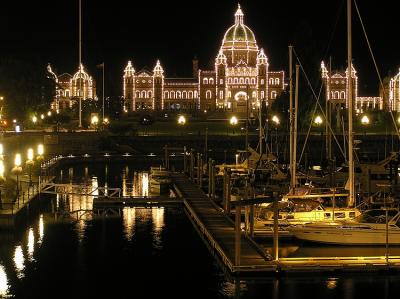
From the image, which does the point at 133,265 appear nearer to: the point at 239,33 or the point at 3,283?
the point at 3,283

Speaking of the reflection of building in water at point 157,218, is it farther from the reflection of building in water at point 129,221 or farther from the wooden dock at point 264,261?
the wooden dock at point 264,261

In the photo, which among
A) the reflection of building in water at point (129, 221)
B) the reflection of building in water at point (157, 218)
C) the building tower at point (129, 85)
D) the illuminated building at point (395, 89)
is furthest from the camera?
the building tower at point (129, 85)

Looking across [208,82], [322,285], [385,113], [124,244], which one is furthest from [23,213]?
[208,82]

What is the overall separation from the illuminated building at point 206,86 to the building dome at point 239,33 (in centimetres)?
485


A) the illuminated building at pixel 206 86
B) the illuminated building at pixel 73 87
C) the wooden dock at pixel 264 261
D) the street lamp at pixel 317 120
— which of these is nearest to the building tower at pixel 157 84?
the illuminated building at pixel 206 86

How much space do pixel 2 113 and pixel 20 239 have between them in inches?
2349

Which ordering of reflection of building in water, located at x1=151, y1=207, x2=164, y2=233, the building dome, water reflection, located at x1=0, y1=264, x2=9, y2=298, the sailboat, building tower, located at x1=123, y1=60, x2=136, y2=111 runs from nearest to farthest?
water reflection, located at x1=0, y1=264, x2=9, y2=298 → the sailboat → reflection of building in water, located at x1=151, y1=207, x2=164, y2=233 → building tower, located at x1=123, y1=60, x2=136, y2=111 → the building dome

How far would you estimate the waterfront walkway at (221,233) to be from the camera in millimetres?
34812

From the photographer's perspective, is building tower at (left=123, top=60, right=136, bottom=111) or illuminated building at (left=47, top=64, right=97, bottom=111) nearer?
illuminated building at (left=47, top=64, right=97, bottom=111)

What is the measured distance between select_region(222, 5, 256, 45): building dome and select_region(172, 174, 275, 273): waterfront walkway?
12945 centimetres

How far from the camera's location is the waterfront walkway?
3481 cm

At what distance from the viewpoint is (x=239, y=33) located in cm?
18762

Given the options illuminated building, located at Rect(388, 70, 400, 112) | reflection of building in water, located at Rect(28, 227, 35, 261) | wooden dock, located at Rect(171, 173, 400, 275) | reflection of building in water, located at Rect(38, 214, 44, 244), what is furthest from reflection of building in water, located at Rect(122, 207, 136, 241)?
illuminated building, located at Rect(388, 70, 400, 112)

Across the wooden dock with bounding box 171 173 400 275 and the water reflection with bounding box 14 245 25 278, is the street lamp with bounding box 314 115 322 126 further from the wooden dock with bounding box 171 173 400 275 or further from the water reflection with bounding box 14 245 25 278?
the water reflection with bounding box 14 245 25 278
